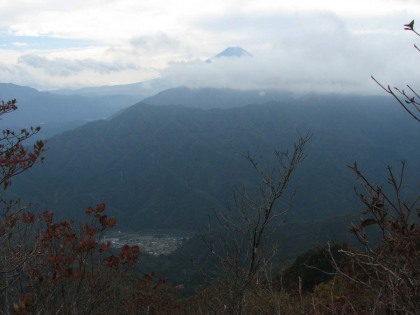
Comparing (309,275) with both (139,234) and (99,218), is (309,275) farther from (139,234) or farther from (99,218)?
(139,234)

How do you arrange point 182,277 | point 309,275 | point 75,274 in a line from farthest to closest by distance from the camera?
point 182,277, point 309,275, point 75,274

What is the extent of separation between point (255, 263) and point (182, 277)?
75.1 m

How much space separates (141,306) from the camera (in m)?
9.07

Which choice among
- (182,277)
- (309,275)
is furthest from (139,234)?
(309,275)

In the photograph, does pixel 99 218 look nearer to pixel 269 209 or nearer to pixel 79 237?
pixel 79 237

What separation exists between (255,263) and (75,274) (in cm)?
295

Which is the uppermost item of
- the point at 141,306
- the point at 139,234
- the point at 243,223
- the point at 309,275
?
the point at 243,223

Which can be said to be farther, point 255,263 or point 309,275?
point 309,275

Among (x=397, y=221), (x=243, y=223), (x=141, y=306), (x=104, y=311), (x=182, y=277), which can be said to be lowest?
(x=182, y=277)

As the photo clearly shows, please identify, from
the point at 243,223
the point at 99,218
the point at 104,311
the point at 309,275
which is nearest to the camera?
the point at 99,218

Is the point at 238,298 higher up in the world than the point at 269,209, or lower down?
lower down

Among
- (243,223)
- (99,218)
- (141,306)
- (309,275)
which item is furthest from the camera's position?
(309,275)

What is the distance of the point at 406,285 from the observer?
299 cm

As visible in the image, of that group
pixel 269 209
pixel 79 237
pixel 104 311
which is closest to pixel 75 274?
pixel 79 237
